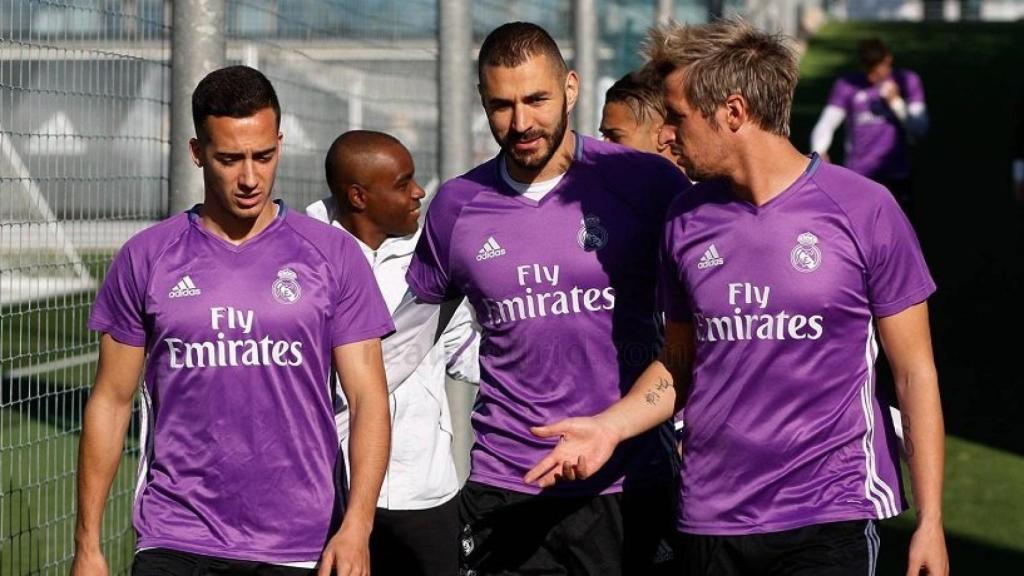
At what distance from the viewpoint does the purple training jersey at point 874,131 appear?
16.5m

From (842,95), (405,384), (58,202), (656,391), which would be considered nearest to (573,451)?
(656,391)

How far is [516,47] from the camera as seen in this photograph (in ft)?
17.8

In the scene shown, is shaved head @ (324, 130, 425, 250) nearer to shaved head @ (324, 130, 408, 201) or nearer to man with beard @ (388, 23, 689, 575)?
shaved head @ (324, 130, 408, 201)

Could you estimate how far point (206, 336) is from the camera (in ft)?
16.3

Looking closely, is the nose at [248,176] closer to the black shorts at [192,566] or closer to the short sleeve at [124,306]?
the short sleeve at [124,306]

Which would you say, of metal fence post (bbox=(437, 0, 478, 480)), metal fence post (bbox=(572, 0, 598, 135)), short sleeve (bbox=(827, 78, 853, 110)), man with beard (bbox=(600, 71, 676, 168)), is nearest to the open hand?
man with beard (bbox=(600, 71, 676, 168))

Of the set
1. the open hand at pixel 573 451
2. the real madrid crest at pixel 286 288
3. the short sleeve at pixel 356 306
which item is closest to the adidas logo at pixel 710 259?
the open hand at pixel 573 451

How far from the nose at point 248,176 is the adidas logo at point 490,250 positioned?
84 cm

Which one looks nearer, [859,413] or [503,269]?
[859,413]

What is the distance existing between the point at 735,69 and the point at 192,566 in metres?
1.95

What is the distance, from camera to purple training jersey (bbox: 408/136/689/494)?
550 cm

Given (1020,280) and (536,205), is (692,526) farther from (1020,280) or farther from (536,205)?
(1020,280)

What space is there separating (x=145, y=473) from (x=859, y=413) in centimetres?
193

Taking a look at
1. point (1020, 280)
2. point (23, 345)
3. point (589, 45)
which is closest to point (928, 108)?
point (1020, 280)
